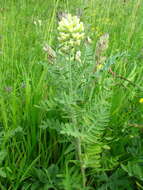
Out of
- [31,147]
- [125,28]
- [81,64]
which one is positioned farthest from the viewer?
[125,28]

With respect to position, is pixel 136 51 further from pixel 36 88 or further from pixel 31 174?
pixel 31 174

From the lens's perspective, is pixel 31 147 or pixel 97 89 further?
pixel 97 89

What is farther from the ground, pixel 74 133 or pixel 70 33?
pixel 70 33

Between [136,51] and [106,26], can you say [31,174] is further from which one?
[106,26]

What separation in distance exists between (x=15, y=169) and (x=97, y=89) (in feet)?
1.65

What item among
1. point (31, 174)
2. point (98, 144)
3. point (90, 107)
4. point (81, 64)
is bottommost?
point (31, 174)

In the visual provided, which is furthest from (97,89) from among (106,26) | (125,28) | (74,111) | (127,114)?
(106,26)

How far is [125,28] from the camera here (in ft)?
6.59

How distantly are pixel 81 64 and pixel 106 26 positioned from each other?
1.44 meters

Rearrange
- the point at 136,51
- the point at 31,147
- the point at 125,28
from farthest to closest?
the point at 125,28 < the point at 136,51 < the point at 31,147

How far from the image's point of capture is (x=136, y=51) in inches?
70.7

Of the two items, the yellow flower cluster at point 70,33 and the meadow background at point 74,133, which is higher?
the yellow flower cluster at point 70,33

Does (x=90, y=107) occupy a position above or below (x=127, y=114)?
above

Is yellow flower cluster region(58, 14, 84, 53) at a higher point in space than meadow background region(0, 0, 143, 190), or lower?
higher
